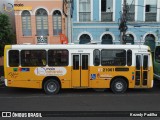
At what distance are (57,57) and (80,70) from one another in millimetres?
1386

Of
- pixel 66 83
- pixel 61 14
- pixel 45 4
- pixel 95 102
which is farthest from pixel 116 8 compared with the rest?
pixel 95 102

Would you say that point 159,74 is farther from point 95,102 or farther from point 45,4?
point 45,4

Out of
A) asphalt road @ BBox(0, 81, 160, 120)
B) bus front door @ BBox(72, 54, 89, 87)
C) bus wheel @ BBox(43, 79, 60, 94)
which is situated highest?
bus front door @ BBox(72, 54, 89, 87)

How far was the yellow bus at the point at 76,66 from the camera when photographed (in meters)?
13.3

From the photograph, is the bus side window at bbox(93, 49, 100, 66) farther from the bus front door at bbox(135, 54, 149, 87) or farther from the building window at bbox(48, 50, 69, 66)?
the bus front door at bbox(135, 54, 149, 87)

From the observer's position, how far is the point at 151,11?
2314 cm

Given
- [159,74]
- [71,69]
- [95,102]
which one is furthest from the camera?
[159,74]

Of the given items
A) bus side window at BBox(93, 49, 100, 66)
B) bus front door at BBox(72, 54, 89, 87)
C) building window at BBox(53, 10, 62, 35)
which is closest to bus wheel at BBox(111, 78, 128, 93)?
bus side window at BBox(93, 49, 100, 66)

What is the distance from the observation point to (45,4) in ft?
77.9

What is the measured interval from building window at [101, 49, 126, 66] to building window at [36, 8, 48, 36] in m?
11.9

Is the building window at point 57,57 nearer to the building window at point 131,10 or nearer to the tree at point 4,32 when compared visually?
the tree at point 4,32

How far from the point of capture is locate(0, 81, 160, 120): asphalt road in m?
10.2

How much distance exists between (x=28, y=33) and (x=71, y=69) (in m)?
12.0

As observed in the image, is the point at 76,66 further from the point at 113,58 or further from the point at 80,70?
the point at 113,58
